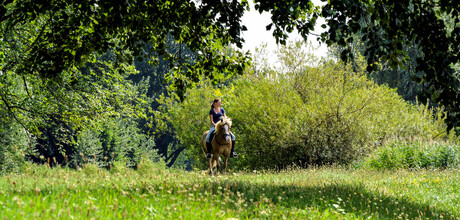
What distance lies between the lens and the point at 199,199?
6.75m

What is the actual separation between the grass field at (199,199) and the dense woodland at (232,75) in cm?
172

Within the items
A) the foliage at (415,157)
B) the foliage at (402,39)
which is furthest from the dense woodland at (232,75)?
the foliage at (415,157)

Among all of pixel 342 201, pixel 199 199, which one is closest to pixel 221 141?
pixel 342 201

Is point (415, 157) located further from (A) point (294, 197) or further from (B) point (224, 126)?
(A) point (294, 197)

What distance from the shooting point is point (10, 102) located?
16750 millimetres

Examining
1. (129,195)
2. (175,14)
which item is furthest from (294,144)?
(129,195)

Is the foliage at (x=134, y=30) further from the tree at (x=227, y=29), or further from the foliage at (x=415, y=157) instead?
the foliage at (x=415, y=157)

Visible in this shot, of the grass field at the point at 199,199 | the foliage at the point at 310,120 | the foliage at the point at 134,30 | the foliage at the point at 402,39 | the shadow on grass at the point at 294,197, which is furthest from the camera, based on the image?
the foliage at the point at 310,120

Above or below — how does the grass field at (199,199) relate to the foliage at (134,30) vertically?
below

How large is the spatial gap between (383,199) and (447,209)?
64.9 inches

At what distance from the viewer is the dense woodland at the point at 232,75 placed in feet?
27.3

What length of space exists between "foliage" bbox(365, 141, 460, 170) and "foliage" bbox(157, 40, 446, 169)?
1038 millimetres

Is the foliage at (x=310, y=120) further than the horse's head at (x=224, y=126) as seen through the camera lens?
Yes

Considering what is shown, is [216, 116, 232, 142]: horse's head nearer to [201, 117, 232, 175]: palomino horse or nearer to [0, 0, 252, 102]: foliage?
[201, 117, 232, 175]: palomino horse
